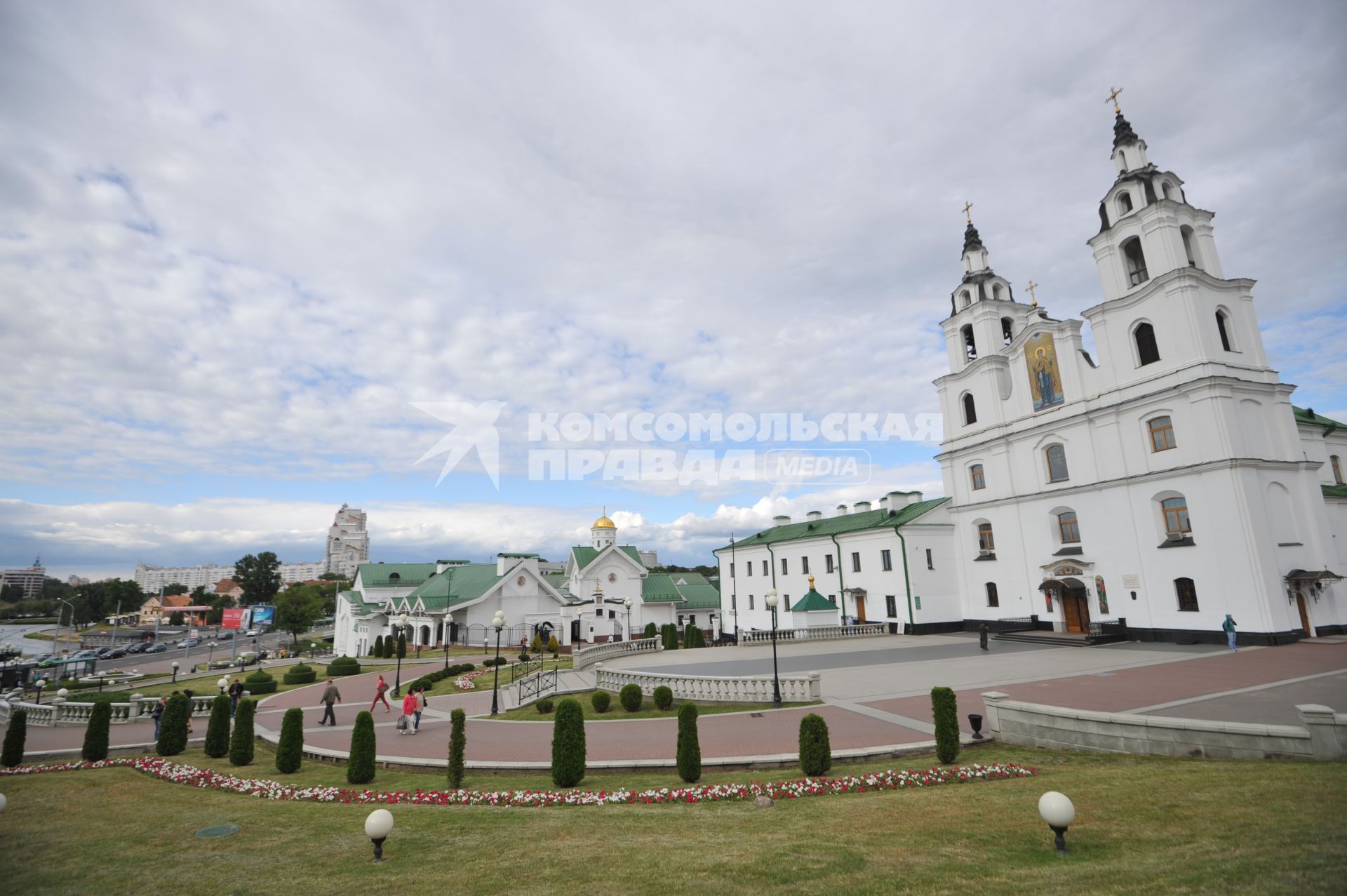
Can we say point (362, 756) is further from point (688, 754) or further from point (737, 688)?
point (737, 688)

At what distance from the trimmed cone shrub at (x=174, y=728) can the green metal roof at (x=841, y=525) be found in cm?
3884

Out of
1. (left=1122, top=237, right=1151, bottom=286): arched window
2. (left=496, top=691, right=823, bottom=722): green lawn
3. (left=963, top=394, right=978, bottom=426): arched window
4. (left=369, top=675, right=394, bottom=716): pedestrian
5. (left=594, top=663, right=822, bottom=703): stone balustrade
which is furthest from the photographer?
(left=963, top=394, right=978, bottom=426): arched window

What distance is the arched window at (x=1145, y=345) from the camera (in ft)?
104

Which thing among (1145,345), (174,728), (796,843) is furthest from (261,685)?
(1145,345)

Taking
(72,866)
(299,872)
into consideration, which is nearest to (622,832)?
(299,872)

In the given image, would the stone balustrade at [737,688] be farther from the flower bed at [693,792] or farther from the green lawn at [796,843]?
the green lawn at [796,843]

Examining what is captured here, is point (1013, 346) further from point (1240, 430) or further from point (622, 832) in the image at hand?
point (622, 832)

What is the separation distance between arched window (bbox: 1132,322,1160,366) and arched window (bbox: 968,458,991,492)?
38.2 feet

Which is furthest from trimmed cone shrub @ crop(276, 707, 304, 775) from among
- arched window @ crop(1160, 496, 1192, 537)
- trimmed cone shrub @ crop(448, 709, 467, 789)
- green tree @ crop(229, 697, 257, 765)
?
arched window @ crop(1160, 496, 1192, 537)

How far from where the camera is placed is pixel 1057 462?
36531mm

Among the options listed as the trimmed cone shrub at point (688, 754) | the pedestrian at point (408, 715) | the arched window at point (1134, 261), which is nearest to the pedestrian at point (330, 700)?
the pedestrian at point (408, 715)

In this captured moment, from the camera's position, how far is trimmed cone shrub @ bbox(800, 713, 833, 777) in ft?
37.7

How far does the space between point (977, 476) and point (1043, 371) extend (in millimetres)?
8132

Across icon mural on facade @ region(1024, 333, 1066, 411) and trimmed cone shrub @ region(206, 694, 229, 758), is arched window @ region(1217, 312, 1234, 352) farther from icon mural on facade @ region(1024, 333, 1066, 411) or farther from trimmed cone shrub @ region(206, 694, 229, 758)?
trimmed cone shrub @ region(206, 694, 229, 758)
